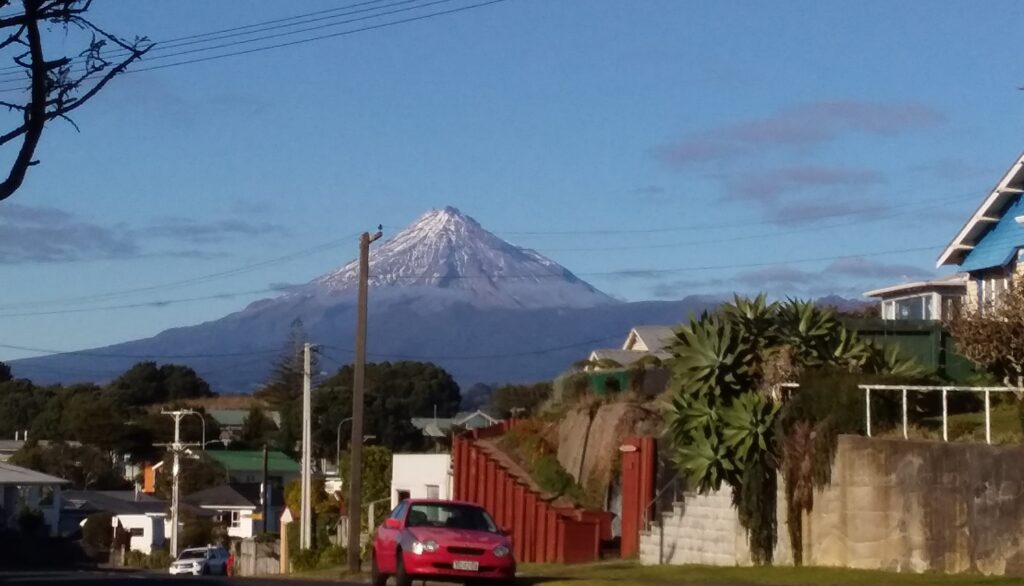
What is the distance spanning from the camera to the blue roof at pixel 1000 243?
35.9 metres

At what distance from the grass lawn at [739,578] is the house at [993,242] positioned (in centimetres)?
1253

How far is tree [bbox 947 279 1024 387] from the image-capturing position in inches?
1001

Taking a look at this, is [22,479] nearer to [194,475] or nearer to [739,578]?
[194,475]

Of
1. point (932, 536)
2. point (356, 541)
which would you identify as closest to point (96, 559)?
point (356, 541)

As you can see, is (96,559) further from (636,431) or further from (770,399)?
(770,399)

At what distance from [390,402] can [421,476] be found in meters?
49.6

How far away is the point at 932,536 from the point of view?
22.5m

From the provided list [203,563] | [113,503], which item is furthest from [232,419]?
[203,563]

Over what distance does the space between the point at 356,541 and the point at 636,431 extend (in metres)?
6.62

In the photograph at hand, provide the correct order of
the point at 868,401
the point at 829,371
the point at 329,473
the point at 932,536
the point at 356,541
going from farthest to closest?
1. the point at 329,473
2. the point at 356,541
3. the point at 829,371
4. the point at 868,401
5. the point at 932,536

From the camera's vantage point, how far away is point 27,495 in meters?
70.9

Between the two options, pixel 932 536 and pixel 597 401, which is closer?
pixel 932 536

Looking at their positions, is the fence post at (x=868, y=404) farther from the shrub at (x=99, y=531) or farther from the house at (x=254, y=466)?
→ the house at (x=254, y=466)

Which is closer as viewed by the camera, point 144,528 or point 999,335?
point 999,335
